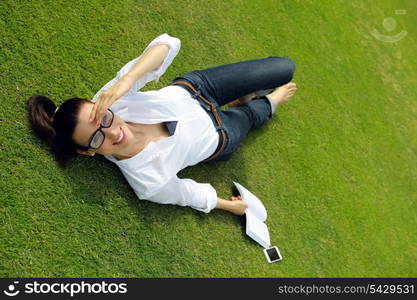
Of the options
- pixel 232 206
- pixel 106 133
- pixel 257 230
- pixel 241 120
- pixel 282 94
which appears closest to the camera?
pixel 106 133

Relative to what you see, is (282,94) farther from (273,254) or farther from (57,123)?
(57,123)

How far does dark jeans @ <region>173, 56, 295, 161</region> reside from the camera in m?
3.20

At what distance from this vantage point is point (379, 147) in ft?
16.2

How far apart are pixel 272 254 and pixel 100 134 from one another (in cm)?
191

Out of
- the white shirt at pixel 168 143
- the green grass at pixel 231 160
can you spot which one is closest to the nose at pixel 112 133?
the white shirt at pixel 168 143

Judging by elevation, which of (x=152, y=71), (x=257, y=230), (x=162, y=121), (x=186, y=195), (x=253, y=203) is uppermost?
(x=152, y=71)

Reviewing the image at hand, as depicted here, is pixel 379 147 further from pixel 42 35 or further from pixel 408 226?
pixel 42 35

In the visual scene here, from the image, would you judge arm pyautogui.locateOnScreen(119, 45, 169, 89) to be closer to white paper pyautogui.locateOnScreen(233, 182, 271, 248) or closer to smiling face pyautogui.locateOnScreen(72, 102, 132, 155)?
smiling face pyautogui.locateOnScreen(72, 102, 132, 155)

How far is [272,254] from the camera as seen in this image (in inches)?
134

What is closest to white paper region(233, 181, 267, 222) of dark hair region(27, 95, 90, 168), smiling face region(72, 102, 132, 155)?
smiling face region(72, 102, 132, 155)

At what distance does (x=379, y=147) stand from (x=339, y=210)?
4.34ft

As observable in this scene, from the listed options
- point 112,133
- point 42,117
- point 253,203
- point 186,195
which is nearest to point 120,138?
point 112,133

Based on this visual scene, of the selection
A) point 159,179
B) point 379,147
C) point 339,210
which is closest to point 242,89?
point 159,179

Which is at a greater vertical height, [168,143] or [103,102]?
[103,102]
